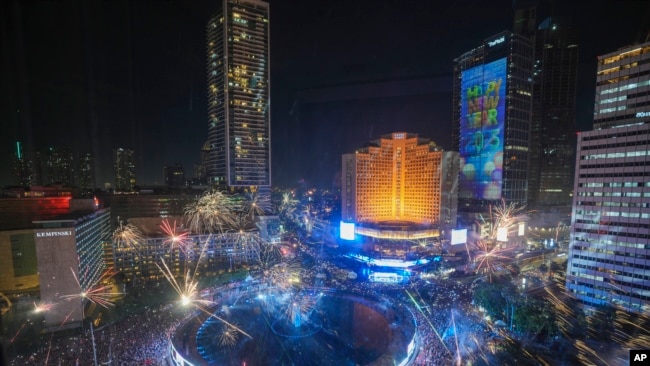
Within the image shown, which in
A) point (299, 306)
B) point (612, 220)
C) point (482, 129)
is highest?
point (482, 129)

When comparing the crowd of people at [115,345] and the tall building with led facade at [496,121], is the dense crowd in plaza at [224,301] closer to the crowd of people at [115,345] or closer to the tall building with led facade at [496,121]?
the crowd of people at [115,345]

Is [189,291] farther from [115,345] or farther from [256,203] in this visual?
[256,203]

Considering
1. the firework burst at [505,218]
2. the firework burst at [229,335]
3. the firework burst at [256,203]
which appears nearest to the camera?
the firework burst at [229,335]

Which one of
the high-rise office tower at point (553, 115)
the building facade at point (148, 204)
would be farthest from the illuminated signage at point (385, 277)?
the high-rise office tower at point (553, 115)

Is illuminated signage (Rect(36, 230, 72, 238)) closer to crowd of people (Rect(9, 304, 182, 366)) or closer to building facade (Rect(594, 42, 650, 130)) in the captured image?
crowd of people (Rect(9, 304, 182, 366))

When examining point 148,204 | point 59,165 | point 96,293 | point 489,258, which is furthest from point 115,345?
point 59,165

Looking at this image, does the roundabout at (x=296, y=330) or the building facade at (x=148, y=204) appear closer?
the roundabout at (x=296, y=330)

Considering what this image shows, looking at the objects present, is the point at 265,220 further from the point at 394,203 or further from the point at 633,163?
the point at 633,163
